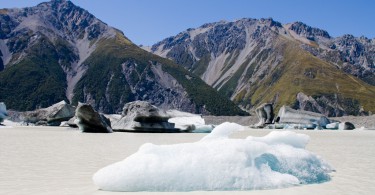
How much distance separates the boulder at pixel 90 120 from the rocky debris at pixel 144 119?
2927 mm

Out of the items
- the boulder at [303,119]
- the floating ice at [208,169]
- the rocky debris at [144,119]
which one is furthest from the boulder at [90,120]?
the boulder at [303,119]

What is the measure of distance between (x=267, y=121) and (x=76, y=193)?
66.6 meters

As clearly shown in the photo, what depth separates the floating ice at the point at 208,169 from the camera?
8.91 meters

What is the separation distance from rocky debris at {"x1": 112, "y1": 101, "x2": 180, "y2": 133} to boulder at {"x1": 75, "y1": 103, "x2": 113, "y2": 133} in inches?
115

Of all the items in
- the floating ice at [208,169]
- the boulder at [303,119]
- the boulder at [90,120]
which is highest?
the boulder at [303,119]

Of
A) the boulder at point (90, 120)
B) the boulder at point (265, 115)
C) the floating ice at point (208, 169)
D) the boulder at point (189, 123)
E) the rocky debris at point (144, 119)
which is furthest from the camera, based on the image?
the boulder at point (265, 115)

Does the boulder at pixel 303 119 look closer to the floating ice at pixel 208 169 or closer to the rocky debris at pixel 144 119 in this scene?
the rocky debris at pixel 144 119

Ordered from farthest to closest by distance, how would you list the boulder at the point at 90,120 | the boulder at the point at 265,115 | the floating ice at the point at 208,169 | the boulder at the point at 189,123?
the boulder at the point at 265,115 < the boulder at the point at 189,123 < the boulder at the point at 90,120 < the floating ice at the point at 208,169

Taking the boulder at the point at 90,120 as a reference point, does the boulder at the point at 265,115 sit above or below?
above

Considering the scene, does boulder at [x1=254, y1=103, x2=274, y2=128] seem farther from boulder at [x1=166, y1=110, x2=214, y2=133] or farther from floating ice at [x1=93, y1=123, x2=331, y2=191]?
floating ice at [x1=93, y1=123, x2=331, y2=191]

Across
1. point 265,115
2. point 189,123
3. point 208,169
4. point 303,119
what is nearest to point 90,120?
point 189,123

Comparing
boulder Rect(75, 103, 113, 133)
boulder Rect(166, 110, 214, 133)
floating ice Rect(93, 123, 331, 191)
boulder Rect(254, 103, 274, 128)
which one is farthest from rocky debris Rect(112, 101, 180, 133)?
boulder Rect(254, 103, 274, 128)

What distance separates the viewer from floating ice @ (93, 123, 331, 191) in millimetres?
8906

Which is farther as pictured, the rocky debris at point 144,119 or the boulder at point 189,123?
the boulder at point 189,123
